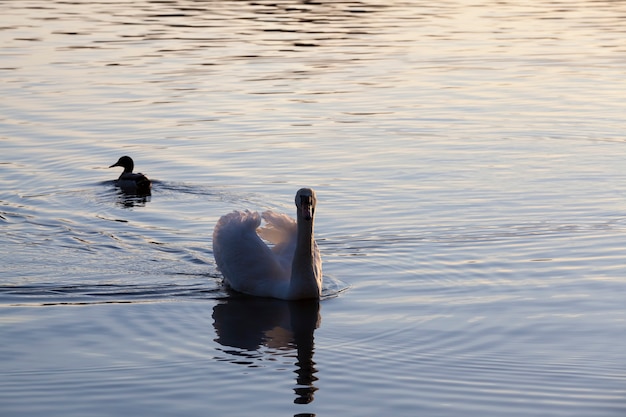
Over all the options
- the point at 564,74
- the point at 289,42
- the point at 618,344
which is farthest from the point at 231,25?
the point at 618,344

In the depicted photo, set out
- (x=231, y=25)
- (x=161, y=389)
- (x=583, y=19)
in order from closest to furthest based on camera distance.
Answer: (x=161, y=389) → (x=231, y=25) → (x=583, y=19)

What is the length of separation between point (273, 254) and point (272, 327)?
1.90 meters

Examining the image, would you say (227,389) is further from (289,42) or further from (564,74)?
(289,42)

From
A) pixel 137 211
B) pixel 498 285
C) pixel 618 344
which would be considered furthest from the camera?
pixel 137 211

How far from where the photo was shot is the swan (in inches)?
505

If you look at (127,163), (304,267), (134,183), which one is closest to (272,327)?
(304,267)

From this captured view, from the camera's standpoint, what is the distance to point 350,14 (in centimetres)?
4181

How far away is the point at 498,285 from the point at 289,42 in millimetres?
22157

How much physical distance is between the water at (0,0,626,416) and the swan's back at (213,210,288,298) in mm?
216

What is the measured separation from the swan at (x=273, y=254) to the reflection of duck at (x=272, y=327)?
0.54 ft

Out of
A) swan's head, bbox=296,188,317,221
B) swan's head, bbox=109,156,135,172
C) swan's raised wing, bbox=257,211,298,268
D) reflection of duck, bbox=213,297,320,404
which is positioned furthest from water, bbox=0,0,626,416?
swan's head, bbox=296,188,317,221

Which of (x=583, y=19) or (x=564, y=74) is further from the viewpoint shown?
(x=583, y=19)

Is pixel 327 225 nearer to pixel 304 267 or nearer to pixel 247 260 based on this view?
pixel 247 260

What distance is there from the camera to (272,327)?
39.4ft
